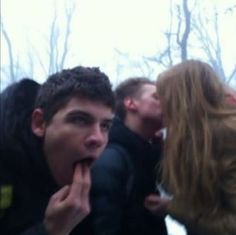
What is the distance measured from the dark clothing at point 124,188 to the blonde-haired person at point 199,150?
0.14 ft

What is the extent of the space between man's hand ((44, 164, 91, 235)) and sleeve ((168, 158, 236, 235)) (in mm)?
312

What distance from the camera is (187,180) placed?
110 centimetres

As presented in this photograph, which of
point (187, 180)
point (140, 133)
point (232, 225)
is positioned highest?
point (140, 133)

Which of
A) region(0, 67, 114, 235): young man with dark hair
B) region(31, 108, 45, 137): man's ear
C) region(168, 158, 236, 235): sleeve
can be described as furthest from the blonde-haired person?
region(31, 108, 45, 137): man's ear

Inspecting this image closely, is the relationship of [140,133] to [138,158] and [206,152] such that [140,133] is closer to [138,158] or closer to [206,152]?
[138,158]

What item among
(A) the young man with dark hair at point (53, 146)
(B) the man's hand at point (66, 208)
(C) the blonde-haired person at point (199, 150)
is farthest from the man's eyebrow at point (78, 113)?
(C) the blonde-haired person at point (199, 150)

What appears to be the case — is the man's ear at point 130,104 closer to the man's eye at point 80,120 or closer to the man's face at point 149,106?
the man's face at point 149,106

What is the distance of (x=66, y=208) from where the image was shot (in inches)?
33.2

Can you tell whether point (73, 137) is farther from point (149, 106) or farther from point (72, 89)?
point (149, 106)

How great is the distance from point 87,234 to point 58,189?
12 centimetres

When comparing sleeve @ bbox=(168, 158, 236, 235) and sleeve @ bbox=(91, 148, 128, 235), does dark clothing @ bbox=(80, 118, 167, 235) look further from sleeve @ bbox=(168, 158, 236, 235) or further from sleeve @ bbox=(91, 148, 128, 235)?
sleeve @ bbox=(168, 158, 236, 235)

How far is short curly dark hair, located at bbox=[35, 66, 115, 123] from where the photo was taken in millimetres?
948

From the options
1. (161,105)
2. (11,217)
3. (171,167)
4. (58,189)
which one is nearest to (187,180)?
(171,167)

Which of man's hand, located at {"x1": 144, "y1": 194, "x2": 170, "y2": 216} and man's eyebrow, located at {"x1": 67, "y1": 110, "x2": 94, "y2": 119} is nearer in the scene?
man's eyebrow, located at {"x1": 67, "y1": 110, "x2": 94, "y2": 119}
